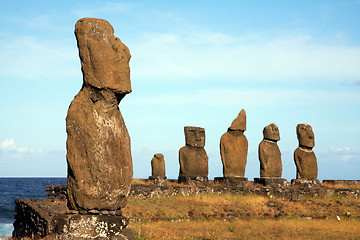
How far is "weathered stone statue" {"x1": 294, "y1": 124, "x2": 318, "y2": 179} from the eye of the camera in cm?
2558

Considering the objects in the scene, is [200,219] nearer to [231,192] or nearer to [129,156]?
[231,192]

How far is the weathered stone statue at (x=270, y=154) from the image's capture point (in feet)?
79.5

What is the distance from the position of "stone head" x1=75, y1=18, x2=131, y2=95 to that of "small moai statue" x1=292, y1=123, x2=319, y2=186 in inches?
720

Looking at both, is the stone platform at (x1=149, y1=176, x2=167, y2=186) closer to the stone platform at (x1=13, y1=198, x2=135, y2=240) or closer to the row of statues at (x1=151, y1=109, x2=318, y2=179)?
the row of statues at (x1=151, y1=109, x2=318, y2=179)

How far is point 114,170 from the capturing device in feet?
29.3

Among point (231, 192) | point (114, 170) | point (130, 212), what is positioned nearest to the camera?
point (114, 170)

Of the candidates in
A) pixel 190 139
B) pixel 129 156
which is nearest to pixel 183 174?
pixel 190 139

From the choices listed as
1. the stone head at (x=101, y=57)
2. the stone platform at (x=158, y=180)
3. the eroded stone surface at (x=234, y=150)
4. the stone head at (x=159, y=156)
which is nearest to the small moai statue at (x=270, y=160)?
the eroded stone surface at (x=234, y=150)

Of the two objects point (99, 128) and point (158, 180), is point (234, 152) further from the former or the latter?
point (99, 128)

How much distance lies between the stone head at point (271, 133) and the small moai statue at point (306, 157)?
1.79m

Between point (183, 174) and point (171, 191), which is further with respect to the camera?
point (183, 174)

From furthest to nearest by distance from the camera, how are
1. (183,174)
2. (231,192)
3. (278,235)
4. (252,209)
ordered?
1. (183,174)
2. (231,192)
3. (252,209)
4. (278,235)

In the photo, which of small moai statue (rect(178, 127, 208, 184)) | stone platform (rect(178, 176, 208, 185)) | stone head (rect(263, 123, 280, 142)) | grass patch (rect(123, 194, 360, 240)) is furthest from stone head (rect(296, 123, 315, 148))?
stone platform (rect(178, 176, 208, 185))

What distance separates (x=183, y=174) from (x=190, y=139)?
178 centimetres
